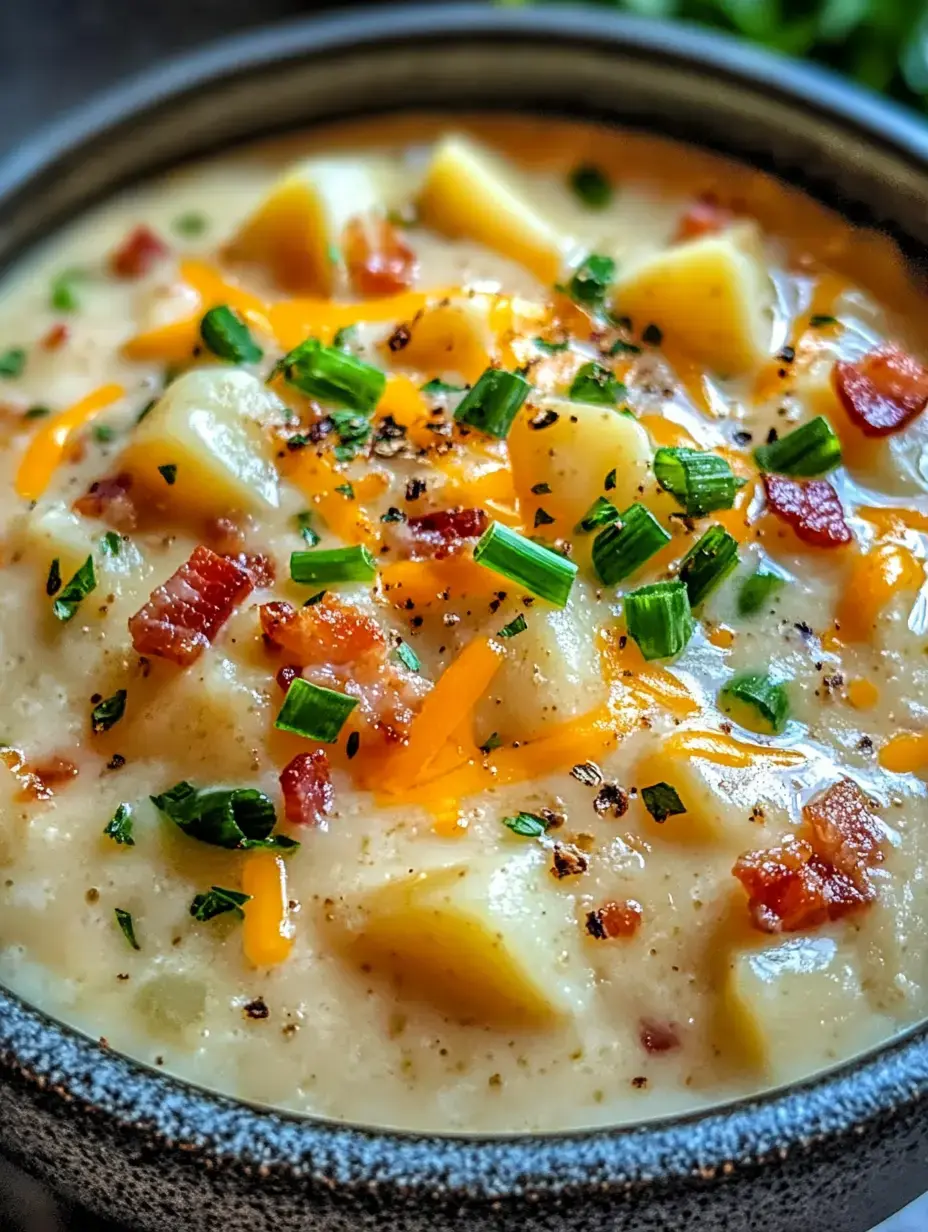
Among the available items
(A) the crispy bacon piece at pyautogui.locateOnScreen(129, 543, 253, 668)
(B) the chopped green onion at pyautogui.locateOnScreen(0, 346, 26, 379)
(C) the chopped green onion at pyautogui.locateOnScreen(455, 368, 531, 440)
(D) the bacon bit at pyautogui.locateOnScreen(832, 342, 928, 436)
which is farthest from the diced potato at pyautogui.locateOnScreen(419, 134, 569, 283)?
(A) the crispy bacon piece at pyautogui.locateOnScreen(129, 543, 253, 668)

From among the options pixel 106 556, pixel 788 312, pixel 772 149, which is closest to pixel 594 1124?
pixel 106 556

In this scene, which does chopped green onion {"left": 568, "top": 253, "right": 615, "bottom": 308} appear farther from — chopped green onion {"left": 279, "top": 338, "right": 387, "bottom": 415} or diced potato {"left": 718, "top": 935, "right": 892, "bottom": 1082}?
diced potato {"left": 718, "top": 935, "right": 892, "bottom": 1082}

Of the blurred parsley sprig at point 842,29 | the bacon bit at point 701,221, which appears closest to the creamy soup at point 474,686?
the bacon bit at point 701,221

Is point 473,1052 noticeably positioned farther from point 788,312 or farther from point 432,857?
point 788,312

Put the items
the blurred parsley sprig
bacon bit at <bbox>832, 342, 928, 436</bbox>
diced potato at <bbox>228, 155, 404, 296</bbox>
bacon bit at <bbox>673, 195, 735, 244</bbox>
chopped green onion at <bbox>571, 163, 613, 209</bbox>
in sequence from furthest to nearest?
the blurred parsley sprig < chopped green onion at <bbox>571, 163, 613, 209</bbox> < bacon bit at <bbox>673, 195, 735, 244</bbox> < diced potato at <bbox>228, 155, 404, 296</bbox> < bacon bit at <bbox>832, 342, 928, 436</bbox>

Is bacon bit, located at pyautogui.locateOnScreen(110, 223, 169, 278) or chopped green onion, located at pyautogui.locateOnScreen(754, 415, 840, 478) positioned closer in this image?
chopped green onion, located at pyautogui.locateOnScreen(754, 415, 840, 478)

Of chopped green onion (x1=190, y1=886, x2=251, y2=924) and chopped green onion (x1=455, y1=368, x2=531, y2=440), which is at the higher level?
chopped green onion (x1=455, y1=368, x2=531, y2=440)
